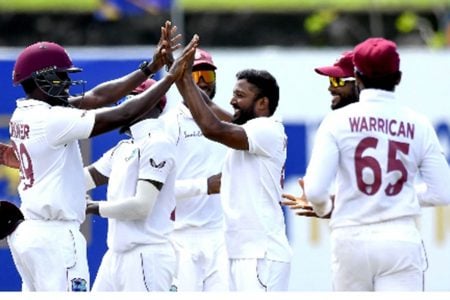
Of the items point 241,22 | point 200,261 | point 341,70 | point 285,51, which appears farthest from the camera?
point 241,22

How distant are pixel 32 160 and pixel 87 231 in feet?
16.9

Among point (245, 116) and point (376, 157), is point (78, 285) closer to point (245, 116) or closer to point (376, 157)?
point (245, 116)

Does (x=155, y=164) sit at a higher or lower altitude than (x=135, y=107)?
lower

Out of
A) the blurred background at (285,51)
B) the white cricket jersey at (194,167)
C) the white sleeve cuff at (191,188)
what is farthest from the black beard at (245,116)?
the blurred background at (285,51)

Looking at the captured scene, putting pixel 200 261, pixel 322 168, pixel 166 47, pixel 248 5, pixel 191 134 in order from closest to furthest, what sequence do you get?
pixel 322 168
pixel 166 47
pixel 200 261
pixel 191 134
pixel 248 5

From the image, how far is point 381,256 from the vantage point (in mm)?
9055

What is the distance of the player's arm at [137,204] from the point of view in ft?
32.6

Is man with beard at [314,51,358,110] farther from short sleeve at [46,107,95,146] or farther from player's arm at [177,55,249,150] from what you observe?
short sleeve at [46,107,95,146]

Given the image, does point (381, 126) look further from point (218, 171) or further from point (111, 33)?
point (111, 33)

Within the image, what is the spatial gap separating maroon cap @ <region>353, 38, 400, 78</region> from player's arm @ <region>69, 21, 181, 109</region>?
4.38ft

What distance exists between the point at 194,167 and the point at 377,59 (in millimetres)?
2561

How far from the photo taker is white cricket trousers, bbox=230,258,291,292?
1015 cm

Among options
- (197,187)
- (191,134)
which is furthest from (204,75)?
(197,187)

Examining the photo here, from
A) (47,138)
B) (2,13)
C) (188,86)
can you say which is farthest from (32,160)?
(2,13)
